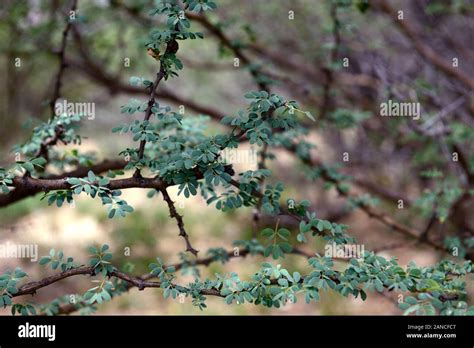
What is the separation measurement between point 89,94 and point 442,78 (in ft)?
13.9

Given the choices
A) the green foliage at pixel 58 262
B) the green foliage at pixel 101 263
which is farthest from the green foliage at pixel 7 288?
the green foliage at pixel 101 263

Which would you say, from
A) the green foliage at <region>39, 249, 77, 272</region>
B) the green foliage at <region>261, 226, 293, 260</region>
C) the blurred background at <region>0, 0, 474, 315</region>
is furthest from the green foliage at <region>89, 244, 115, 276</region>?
the blurred background at <region>0, 0, 474, 315</region>

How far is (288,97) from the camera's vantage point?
6.38m

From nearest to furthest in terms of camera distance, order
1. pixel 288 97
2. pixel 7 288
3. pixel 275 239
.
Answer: pixel 7 288
pixel 275 239
pixel 288 97

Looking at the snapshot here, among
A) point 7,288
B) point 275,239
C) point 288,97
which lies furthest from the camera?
point 288,97

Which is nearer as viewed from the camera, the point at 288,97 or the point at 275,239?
the point at 275,239

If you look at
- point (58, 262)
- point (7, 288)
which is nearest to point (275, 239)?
point (58, 262)

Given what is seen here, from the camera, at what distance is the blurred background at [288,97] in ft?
11.8

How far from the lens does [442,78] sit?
15.2 ft

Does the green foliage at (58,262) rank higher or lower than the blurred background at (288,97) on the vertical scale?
lower

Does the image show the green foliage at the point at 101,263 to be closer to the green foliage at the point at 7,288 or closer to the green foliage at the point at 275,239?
the green foliage at the point at 7,288

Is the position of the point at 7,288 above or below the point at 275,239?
below

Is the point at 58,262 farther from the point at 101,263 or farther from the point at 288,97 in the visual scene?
the point at 288,97

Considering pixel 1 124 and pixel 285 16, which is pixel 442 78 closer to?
pixel 285 16
